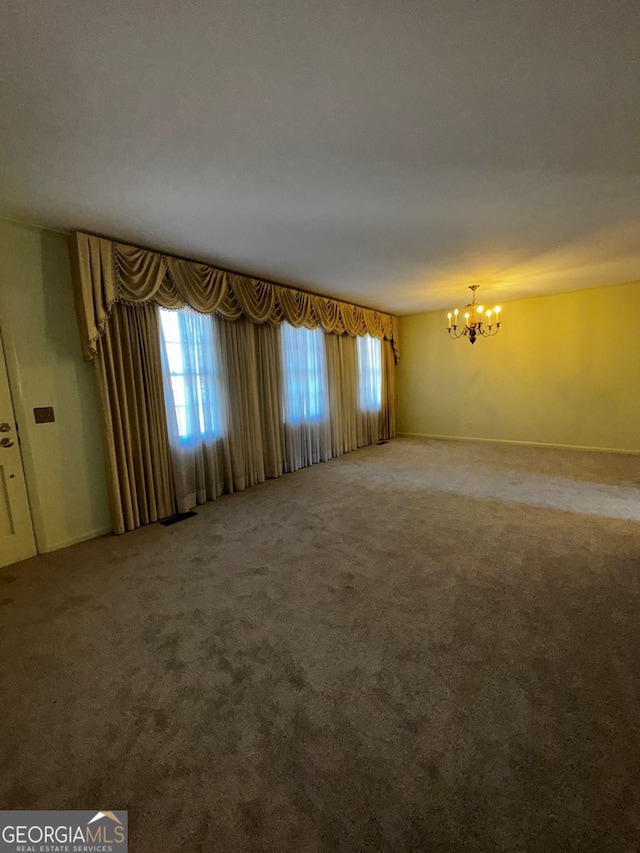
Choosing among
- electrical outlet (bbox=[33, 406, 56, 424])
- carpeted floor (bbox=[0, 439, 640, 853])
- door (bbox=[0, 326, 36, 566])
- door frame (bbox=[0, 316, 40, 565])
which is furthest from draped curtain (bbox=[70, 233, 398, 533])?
carpeted floor (bbox=[0, 439, 640, 853])

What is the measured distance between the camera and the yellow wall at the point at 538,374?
5.14m

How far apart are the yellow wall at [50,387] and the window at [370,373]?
4294mm

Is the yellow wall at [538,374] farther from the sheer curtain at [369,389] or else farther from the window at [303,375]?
the window at [303,375]

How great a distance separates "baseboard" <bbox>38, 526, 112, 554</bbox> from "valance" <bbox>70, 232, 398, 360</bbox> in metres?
1.50

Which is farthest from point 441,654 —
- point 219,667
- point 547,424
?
point 547,424

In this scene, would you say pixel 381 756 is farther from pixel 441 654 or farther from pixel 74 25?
pixel 74 25

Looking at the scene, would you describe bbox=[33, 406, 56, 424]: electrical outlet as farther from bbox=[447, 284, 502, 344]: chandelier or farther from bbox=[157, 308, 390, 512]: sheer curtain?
bbox=[447, 284, 502, 344]: chandelier

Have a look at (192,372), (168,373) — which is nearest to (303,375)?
(192,372)

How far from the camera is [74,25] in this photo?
1182 mm

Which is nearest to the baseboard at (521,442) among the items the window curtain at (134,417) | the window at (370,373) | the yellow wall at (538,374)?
the yellow wall at (538,374)

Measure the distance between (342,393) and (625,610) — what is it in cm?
442

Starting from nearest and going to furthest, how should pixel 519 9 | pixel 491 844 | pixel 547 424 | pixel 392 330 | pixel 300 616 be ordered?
1. pixel 491 844
2. pixel 519 9
3. pixel 300 616
4. pixel 547 424
5. pixel 392 330

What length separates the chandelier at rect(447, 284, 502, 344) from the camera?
4.85 meters

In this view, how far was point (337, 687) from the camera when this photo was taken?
1.46 m
